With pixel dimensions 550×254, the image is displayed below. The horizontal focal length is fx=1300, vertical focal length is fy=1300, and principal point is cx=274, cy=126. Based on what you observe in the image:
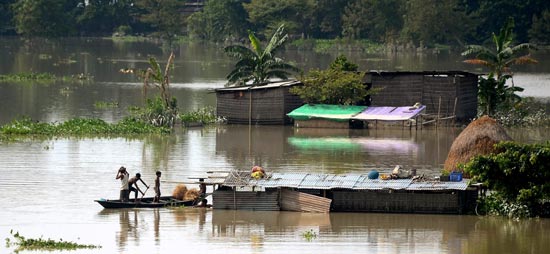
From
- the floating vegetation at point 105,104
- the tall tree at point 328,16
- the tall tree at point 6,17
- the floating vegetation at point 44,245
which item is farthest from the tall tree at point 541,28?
the floating vegetation at point 44,245

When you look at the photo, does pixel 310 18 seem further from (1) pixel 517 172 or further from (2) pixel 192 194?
(1) pixel 517 172

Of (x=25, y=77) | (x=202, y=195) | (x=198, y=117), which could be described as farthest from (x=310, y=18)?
(x=202, y=195)

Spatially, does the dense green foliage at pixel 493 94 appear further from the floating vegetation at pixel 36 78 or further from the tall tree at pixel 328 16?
the tall tree at pixel 328 16

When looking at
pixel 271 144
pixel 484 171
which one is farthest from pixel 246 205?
pixel 271 144

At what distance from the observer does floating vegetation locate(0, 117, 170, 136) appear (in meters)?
34.2

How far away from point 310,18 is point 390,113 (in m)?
50.8

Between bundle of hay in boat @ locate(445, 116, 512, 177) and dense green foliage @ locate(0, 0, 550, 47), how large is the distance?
168ft

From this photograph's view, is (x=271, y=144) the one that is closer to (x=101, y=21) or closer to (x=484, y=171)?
(x=484, y=171)

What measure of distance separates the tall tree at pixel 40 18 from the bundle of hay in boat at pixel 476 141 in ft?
193

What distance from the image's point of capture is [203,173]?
27922 mm

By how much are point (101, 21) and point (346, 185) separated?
79235 mm

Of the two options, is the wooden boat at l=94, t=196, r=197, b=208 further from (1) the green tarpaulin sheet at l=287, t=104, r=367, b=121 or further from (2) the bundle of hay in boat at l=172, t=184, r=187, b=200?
(1) the green tarpaulin sheet at l=287, t=104, r=367, b=121

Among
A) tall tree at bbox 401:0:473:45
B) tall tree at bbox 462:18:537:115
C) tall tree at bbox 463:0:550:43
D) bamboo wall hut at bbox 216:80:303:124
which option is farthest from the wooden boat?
tall tree at bbox 463:0:550:43

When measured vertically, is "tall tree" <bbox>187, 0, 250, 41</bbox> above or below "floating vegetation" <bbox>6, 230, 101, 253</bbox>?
above
